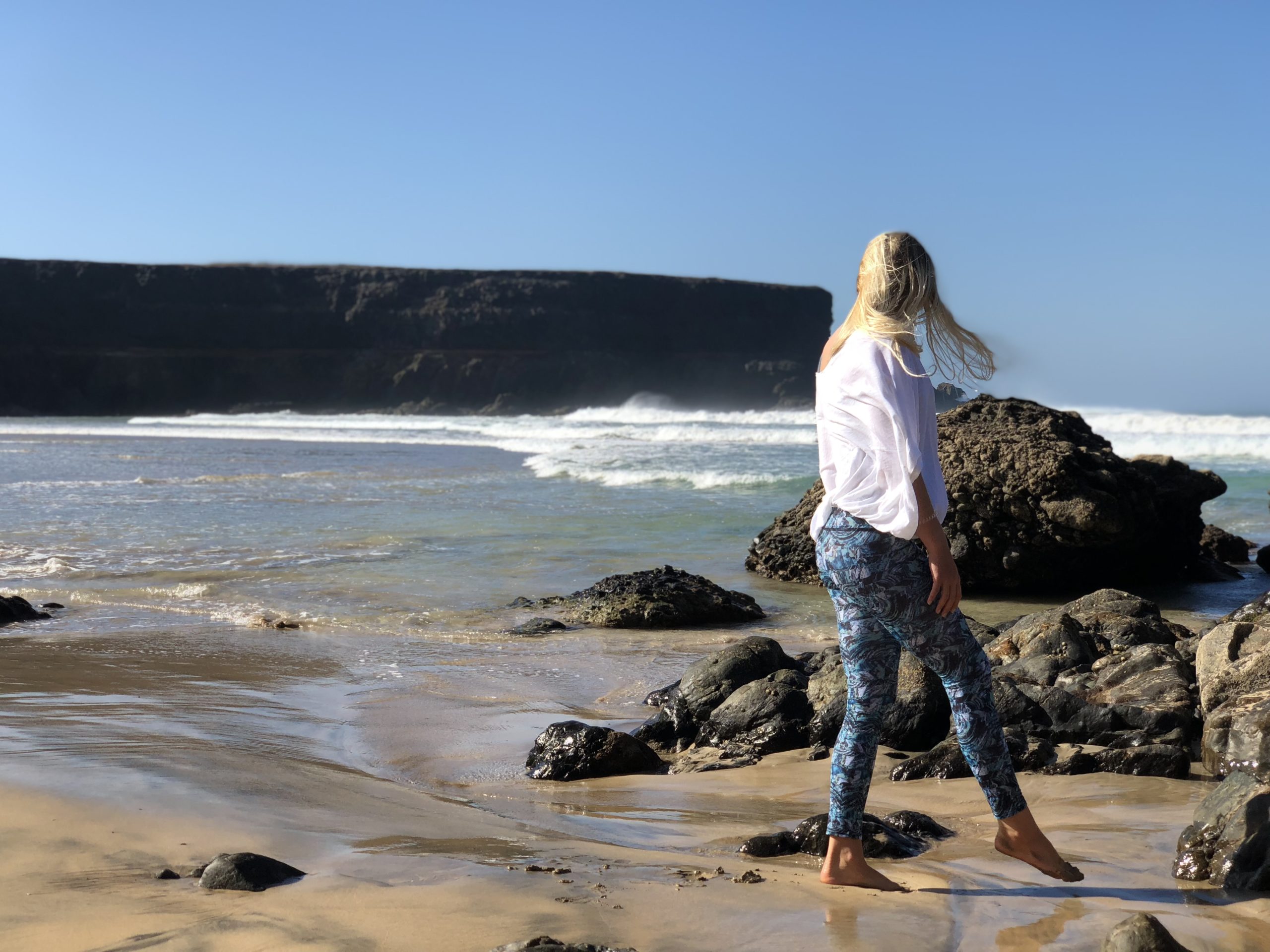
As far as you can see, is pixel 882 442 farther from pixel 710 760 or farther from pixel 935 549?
pixel 710 760

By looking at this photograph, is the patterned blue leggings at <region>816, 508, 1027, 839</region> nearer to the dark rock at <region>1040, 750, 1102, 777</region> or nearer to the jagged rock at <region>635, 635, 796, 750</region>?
the dark rock at <region>1040, 750, 1102, 777</region>

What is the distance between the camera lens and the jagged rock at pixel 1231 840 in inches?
110

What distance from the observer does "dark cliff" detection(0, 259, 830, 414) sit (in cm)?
7125

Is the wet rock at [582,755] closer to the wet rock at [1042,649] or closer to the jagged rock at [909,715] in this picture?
the jagged rock at [909,715]

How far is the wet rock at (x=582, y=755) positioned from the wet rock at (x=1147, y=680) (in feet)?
6.13

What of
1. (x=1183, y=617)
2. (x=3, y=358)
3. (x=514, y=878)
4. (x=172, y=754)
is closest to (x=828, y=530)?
(x=514, y=878)

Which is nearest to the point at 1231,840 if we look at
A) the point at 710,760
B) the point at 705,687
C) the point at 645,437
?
the point at 710,760

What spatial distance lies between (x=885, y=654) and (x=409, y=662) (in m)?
3.80

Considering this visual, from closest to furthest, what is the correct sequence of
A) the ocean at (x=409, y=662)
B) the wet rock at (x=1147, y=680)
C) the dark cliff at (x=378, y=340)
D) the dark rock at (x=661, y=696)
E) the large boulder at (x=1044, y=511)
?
the ocean at (x=409, y=662) < the wet rock at (x=1147, y=680) < the dark rock at (x=661, y=696) < the large boulder at (x=1044, y=511) < the dark cliff at (x=378, y=340)

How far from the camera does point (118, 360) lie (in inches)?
2805

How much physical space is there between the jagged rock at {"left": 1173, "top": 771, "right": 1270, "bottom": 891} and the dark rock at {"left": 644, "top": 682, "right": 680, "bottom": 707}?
2.55 m

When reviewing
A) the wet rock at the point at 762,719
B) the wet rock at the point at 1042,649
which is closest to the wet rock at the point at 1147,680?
the wet rock at the point at 1042,649

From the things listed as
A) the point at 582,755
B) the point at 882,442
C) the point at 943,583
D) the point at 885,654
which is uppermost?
the point at 882,442

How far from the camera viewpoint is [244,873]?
8.50 feet
